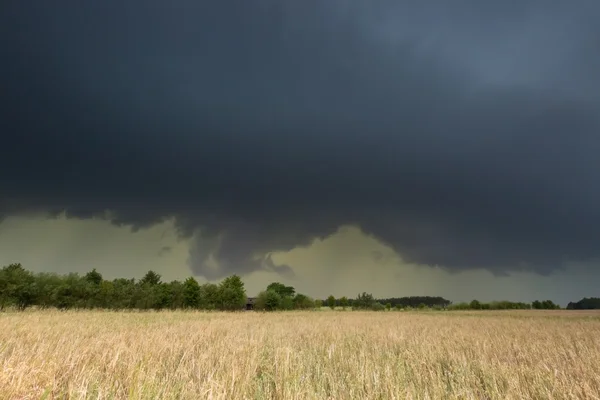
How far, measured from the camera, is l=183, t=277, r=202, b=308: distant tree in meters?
65.9

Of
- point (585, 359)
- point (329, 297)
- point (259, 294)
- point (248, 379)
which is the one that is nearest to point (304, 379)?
point (248, 379)

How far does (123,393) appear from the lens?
515 centimetres

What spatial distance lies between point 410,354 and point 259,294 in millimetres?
74404

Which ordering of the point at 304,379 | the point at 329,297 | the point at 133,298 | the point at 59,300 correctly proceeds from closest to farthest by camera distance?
the point at 304,379, the point at 59,300, the point at 133,298, the point at 329,297

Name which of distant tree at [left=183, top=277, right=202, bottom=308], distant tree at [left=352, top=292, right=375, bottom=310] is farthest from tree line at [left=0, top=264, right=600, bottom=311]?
distant tree at [left=352, top=292, right=375, bottom=310]

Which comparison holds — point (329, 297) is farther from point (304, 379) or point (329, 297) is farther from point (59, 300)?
point (304, 379)

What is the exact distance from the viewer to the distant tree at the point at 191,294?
65938 mm

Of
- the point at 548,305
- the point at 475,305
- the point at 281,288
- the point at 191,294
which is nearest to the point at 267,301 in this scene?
the point at 191,294

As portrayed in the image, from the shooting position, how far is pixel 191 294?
6725 centimetres

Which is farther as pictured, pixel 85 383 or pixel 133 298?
pixel 133 298

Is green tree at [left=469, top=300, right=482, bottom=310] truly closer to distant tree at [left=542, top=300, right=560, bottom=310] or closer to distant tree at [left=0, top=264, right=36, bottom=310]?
distant tree at [left=542, top=300, right=560, bottom=310]

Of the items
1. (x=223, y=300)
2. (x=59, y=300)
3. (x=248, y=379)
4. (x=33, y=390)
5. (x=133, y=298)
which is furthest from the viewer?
(x=223, y=300)

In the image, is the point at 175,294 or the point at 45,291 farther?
the point at 175,294

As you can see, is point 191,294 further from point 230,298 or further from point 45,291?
point 45,291
